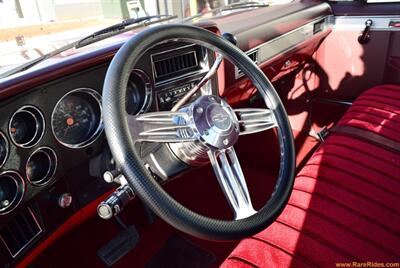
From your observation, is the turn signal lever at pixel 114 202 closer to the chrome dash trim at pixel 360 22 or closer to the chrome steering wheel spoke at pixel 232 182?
the chrome steering wheel spoke at pixel 232 182

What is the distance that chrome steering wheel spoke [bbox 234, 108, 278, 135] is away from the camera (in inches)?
49.6

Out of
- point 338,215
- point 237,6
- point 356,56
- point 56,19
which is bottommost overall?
point 338,215

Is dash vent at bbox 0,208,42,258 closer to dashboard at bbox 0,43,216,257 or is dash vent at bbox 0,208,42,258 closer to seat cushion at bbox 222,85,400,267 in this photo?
dashboard at bbox 0,43,216,257

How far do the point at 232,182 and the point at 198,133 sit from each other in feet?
0.62

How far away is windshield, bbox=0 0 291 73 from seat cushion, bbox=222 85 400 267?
918 mm

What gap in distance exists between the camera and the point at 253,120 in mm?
1277

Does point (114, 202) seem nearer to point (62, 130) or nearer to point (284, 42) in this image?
point (62, 130)

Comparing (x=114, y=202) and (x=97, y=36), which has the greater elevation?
(x=97, y=36)

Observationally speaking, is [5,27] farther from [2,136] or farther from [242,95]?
[242,95]

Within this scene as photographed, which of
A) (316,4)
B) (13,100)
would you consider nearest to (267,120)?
(13,100)

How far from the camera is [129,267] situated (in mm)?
1881

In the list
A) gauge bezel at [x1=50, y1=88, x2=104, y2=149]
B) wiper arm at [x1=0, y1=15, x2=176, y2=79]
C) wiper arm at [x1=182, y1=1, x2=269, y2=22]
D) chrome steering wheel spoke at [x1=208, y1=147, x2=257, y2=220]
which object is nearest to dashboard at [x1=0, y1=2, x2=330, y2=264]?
gauge bezel at [x1=50, y1=88, x2=104, y2=149]

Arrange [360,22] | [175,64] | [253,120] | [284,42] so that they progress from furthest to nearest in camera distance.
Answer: [360,22], [284,42], [175,64], [253,120]

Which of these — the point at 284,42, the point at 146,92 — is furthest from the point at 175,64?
the point at 284,42
